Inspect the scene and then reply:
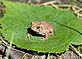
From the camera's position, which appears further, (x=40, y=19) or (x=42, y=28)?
(x=40, y=19)

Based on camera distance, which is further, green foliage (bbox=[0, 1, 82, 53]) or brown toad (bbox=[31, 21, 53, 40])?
brown toad (bbox=[31, 21, 53, 40])

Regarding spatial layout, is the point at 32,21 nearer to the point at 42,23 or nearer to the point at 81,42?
the point at 42,23

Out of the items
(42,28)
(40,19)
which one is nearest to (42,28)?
(42,28)

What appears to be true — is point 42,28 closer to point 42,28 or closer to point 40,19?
point 42,28

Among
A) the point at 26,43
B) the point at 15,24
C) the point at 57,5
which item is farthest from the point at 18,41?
the point at 57,5
